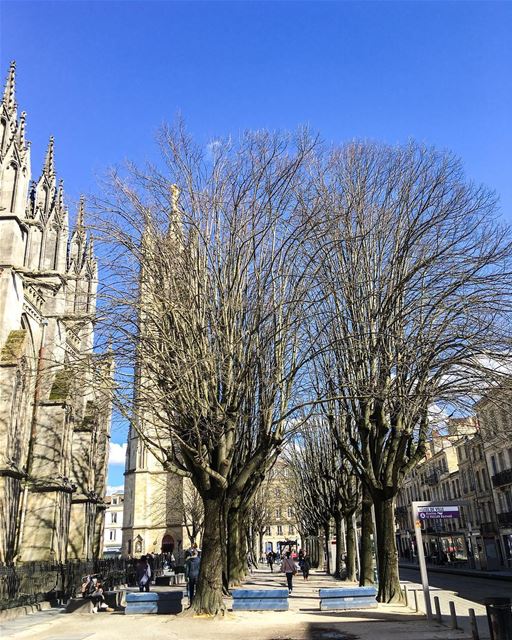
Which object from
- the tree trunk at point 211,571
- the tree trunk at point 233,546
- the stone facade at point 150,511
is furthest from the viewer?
the stone facade at point 150,511

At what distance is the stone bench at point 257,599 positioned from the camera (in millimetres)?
14578

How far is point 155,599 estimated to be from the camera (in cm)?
1426

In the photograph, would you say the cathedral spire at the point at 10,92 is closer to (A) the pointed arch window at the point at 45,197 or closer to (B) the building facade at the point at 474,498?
(A) the pointed arch window at the point at 45,197

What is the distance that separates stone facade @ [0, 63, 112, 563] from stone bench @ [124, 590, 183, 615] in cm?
486

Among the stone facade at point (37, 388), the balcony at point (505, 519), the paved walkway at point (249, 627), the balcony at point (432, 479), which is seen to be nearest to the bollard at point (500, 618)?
the paved walkway at point (249, 627)

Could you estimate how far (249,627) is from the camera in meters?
11.9

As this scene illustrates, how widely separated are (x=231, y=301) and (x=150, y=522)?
157 feet

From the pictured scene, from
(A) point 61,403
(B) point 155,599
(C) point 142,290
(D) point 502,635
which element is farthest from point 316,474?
(D) point 502,635

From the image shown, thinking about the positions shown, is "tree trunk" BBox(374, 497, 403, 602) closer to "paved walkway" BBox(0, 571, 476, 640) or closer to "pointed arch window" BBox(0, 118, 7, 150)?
"paved walkway" BBox(0, 571, 476, 640)

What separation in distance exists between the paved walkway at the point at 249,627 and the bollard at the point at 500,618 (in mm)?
2080

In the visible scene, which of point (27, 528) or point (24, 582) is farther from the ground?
point (27, 528)

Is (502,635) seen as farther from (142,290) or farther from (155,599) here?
(142,290)

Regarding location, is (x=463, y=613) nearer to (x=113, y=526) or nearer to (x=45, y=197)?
(x=45, y=197)

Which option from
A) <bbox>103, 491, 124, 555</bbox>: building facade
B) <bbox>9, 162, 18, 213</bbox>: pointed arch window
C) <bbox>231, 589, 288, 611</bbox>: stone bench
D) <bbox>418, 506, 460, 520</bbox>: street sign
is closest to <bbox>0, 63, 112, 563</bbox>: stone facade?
<bbox>9, 162, 18, 213</bbox>: pointed arch window
